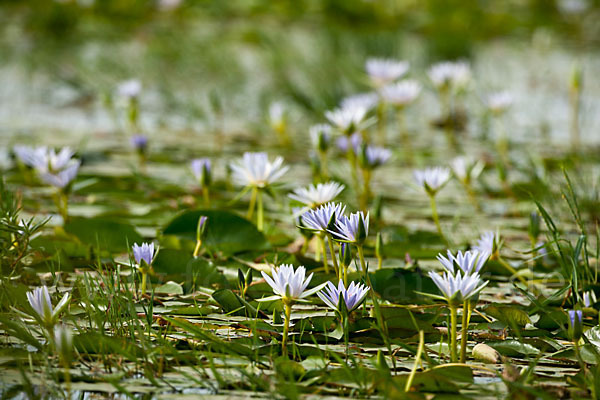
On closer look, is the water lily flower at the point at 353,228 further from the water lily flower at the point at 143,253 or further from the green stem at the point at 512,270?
the green stem at the point at 512,270

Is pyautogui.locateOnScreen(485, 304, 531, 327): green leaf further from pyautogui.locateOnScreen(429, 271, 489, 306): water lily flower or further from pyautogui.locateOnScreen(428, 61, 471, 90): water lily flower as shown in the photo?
pyautogui.locateOnScreen(428, 61, 471, 90): water lily flower

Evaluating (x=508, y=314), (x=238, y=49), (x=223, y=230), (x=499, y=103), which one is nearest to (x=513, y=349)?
(x=508, y=314)

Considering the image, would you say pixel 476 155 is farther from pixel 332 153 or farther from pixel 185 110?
pixel 185 110

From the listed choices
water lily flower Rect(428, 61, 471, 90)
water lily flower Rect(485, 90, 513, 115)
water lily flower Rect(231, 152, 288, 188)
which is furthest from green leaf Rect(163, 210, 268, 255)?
water lily flower Rect(428, 61, 471, 90)

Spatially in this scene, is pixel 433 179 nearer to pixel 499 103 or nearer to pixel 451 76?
pixel 499 103

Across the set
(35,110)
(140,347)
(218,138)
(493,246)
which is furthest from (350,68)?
(140,347)

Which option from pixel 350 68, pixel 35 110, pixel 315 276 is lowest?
pixel 315 276
